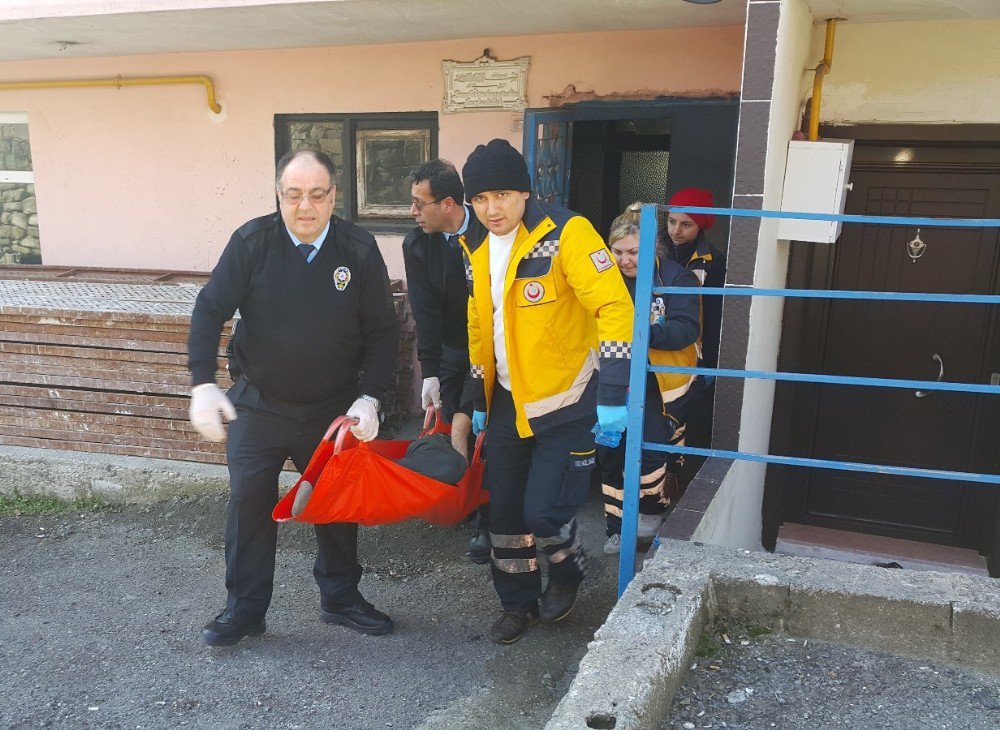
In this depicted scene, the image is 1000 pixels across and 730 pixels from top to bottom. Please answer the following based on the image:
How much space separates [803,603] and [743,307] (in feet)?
4.97

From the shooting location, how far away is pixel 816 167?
417 cm

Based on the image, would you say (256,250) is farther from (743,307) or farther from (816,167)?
(816,167)

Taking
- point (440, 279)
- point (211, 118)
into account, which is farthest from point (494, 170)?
point (211, 118)

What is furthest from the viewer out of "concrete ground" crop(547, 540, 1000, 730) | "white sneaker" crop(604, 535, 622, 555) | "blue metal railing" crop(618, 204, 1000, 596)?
"white sneaker" crop(604, 535, 622, 555)

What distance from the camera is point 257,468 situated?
3492mm

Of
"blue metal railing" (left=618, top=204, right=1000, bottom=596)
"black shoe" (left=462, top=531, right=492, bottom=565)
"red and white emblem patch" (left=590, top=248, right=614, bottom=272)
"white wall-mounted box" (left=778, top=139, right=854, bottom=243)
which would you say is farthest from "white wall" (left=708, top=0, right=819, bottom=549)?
"black shoe" (left=462, top=531, right=492, bottom=565)

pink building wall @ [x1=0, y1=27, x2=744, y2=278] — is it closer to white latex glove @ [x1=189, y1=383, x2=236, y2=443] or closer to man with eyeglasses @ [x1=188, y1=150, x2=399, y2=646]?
man with eyeglasses @ [x1=188, y1=150, x2=399, y2=646]

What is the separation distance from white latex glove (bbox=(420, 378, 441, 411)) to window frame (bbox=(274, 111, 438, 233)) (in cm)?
225

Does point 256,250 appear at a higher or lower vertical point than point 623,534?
higher

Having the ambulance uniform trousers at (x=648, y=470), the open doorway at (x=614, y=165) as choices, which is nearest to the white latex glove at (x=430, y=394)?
the ambulance uniform trousers at (x=648, y=470)

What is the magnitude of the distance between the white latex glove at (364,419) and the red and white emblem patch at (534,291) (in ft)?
2.45

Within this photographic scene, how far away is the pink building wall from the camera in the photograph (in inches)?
208

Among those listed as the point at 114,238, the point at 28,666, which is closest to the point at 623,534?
the point at 28,666

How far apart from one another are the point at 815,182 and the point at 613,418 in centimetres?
181
